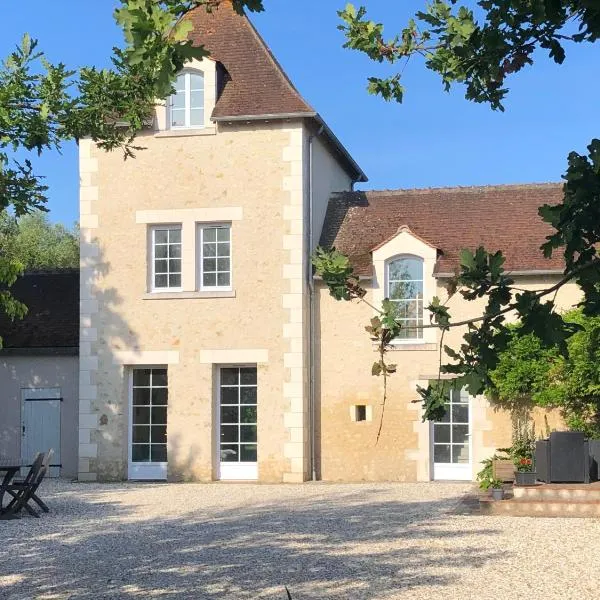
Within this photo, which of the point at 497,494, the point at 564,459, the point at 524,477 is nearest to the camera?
the point at 497,494

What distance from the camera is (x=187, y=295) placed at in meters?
19.7

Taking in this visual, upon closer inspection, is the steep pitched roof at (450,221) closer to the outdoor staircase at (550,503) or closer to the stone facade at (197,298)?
the stone facade at (197,298)

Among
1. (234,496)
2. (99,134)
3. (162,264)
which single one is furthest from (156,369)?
(99,134)

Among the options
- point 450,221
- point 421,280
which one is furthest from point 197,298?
point 450,221

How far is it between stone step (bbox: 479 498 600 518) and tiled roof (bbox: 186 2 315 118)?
28.8 ft

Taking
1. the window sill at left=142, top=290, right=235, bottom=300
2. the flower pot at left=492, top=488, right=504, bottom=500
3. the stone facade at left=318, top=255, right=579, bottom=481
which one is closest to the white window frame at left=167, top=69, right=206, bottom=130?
the window sill at left=142, top=290, right=235, bottom=300

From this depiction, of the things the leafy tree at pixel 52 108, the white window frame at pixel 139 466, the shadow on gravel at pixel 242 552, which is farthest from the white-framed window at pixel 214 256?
the leafy tree at pixel 52 108

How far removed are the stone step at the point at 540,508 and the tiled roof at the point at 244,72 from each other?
8791 mm

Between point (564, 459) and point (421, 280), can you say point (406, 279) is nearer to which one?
point (421, 280)

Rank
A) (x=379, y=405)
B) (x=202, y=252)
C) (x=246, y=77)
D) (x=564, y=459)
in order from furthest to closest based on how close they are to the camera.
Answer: (x=246, y=77) < (x=202, y=252) < (x=379, y=405) < (x=564, y=459)

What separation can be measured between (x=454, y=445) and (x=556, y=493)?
16.3ft

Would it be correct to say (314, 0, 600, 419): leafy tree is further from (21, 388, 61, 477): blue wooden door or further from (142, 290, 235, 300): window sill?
(21, 388, 61, 477): blue wooden door

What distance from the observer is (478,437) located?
62.0ft

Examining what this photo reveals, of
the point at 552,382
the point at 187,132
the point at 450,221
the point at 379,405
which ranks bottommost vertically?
the point at 379,405
